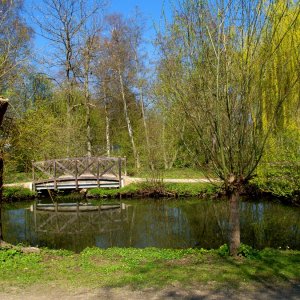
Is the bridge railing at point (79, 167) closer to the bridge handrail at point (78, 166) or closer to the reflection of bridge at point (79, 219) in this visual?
the bridge handrail at point (78, 166)

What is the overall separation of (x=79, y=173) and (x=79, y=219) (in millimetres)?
5620

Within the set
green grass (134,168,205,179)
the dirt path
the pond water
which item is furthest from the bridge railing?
the dirt path

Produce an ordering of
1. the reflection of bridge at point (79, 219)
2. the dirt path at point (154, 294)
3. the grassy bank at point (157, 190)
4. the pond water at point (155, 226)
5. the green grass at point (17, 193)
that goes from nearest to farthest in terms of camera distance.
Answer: the dirt path at point (154, 294) < the pond water at point (155, 226) < the reflection of bridge at point (79, 219) < the grassy bank at point (157, 190) < the green grass at point (17, 193)

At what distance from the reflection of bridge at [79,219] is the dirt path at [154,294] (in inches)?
348

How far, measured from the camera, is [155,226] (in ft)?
46.0

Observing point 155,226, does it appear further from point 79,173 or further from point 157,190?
point 79,173

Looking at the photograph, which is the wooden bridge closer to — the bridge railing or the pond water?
the bridge railing

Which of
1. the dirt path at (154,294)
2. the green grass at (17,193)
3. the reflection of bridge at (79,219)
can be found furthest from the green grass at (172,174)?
the dirt path at (154,294)

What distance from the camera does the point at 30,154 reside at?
9.30 meters

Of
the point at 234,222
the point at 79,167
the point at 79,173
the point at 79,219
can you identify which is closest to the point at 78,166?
the point at 79,167

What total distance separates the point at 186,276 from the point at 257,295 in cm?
107

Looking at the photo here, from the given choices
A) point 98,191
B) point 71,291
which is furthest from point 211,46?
point 98,191

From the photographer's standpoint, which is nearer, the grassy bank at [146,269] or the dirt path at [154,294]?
the dirt path at [154,294]

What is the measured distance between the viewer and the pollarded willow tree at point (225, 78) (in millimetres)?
5797
